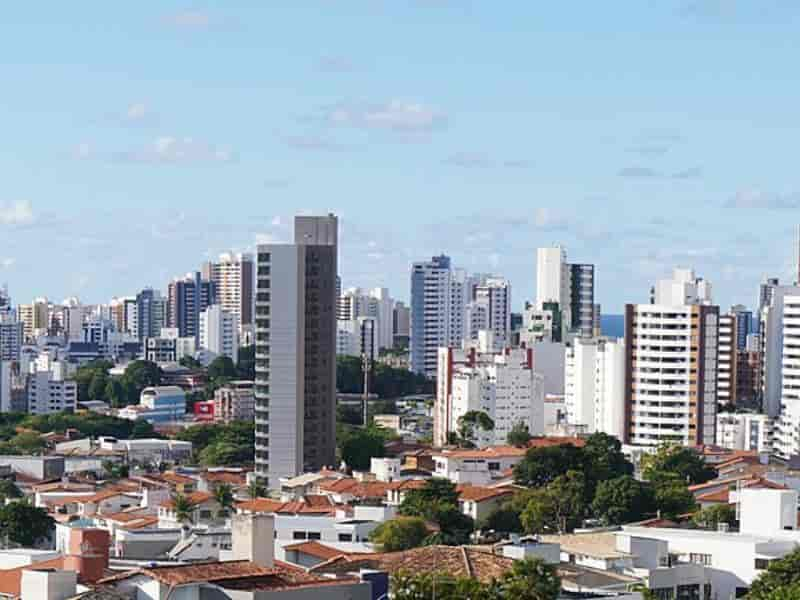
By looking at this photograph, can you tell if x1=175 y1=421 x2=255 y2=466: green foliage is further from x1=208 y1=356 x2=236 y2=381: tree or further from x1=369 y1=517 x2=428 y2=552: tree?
x1=208 y1=356 x2=236 y2=381: tree

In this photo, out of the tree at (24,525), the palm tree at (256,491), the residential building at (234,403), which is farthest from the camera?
the residential building at (234,403)

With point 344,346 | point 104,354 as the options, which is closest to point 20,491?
point 344,346

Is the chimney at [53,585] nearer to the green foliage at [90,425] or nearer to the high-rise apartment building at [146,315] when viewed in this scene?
the green foliage at [90,425]

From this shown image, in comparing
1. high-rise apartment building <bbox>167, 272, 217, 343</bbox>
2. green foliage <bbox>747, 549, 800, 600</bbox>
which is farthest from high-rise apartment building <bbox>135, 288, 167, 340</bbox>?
green foliage <bbox>747, 549, 800, 600</bbox>

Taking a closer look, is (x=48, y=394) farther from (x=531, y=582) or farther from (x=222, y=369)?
(x=531, y=582)

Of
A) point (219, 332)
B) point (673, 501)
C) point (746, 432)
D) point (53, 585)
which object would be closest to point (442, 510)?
point (673, 501)

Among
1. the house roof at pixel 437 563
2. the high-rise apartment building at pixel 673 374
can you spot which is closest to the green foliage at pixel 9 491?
the high-rise apartment building at pixel 673 374

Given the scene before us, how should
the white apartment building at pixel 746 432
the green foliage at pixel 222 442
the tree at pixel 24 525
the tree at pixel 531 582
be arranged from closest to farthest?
the tree at pixel 531 582 < the tree at pixel 24 525 < the green foliage at pixel 222 442 < the white apartment building at pixel 746 432
